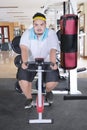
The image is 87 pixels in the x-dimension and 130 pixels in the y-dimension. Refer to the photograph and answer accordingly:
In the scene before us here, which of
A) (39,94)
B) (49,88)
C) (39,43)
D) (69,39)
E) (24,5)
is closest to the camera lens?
(39,94)

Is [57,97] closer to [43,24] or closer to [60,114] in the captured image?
[60,114]

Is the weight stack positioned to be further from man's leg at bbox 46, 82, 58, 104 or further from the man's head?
man's leg at bbox 46, 82, 58, 104

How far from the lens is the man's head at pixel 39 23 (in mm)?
3172

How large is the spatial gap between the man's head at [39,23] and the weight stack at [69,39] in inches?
9.7

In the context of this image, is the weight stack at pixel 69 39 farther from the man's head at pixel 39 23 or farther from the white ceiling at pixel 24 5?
the white ceiling at pixel 24 5

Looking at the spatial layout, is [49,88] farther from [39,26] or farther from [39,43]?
[39,26]

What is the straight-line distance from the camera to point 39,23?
319 cm

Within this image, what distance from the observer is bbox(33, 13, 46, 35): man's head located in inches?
125

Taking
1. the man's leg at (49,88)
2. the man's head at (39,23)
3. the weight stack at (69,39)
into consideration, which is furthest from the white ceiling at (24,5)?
the man's leg at (49,88)

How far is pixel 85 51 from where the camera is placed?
10562mm

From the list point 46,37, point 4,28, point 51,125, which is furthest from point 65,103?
point 4,28

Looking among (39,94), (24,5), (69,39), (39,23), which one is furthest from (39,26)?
(24,5)

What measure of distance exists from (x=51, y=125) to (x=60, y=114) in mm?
449

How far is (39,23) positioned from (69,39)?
44 cm
